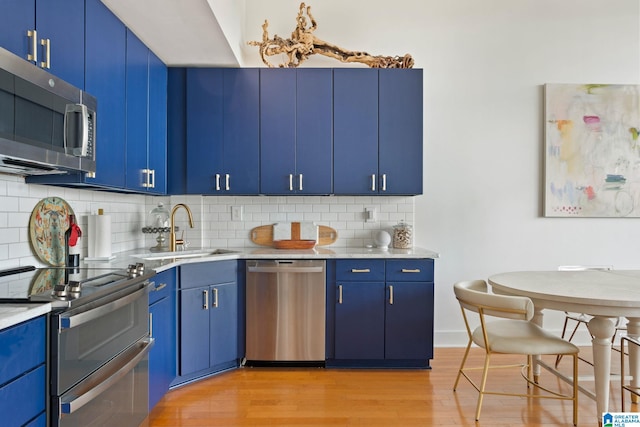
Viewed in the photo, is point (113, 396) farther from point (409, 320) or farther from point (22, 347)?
point (409, 320)

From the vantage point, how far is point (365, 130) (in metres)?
3.44

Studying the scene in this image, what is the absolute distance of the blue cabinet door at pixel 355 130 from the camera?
11.3 ft

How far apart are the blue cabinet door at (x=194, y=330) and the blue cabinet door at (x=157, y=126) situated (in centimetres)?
84

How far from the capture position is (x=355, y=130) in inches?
136

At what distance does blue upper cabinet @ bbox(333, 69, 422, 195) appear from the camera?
135 inches

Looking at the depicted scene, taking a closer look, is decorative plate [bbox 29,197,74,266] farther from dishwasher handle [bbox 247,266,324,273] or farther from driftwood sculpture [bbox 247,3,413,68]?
driftwood sculpture [bbox 247,3,413,68]

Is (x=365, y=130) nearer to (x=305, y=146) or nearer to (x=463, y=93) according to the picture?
(x=305, y=146)

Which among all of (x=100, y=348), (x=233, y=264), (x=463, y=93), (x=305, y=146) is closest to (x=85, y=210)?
(x=233, y=264)

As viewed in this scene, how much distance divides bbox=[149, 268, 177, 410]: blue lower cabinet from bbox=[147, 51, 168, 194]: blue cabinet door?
0.81 metres

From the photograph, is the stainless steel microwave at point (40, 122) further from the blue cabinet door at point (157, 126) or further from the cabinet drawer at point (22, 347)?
the blue cabinet door at point (157, 126)

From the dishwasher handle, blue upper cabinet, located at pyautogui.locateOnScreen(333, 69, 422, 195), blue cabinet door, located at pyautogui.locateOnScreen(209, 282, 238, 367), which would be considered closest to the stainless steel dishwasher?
the dishwasher handle

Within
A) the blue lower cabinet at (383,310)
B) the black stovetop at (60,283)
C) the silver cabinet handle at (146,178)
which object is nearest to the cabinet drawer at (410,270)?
the blue lower cabinet at (383,310)

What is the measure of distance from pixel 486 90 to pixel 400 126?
100 cm

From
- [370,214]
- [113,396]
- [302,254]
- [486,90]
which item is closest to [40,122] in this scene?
[113,396]
